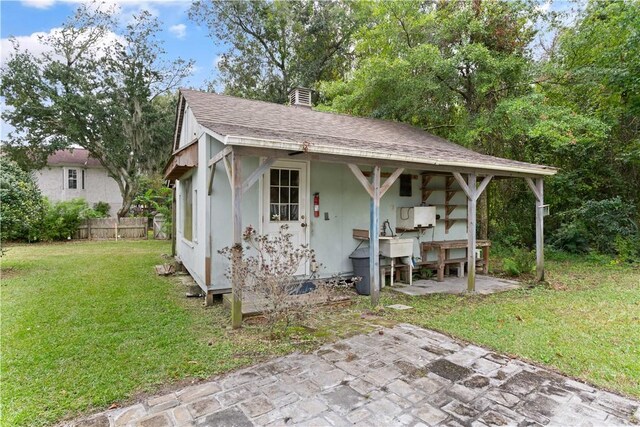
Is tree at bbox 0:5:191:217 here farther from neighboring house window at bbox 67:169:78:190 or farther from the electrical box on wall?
the electrical box on wall

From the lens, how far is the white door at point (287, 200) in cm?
621

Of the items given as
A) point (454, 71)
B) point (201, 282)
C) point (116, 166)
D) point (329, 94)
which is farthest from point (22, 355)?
point (116, 166)

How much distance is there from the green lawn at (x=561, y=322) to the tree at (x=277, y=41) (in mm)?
15247

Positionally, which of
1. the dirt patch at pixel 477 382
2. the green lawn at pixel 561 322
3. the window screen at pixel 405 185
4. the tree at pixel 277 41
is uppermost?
the tree at pixel 277 41

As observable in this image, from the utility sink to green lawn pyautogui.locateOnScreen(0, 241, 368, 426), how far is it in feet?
8.97

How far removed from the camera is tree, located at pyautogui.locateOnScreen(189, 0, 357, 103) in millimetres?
17953

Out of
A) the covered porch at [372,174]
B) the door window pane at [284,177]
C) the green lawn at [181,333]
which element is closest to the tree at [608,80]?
the covered porch at [372,174]

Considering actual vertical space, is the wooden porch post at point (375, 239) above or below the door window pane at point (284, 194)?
below

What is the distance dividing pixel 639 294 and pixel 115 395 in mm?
8551

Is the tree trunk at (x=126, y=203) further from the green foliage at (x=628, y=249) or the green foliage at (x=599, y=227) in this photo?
the green foliage at (x=628, y=249)

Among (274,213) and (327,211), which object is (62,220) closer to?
(274,213)

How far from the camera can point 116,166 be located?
1827 cm

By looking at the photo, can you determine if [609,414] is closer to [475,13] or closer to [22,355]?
[22,355]

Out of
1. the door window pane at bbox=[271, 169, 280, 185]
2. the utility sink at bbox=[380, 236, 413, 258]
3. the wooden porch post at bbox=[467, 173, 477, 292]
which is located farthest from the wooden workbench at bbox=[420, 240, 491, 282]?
the door window pane at bbox=[271, 169, 280, 185]
